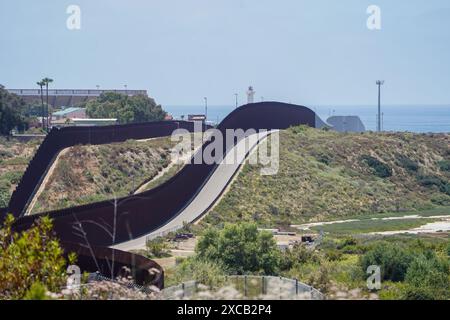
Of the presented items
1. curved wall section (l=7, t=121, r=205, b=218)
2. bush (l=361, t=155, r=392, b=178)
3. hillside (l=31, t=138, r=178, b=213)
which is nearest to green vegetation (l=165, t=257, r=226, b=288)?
curved wall section (l=7, t=121, r=205, b=218)

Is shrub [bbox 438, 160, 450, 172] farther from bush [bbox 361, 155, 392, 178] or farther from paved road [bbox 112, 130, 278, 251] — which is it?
paved road [bbox 112, 130, 278, 251]

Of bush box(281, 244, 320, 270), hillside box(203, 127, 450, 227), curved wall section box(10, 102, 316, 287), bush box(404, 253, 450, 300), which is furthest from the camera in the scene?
hillside box(203, 127, 450, 227)

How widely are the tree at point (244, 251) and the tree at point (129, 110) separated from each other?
260ft

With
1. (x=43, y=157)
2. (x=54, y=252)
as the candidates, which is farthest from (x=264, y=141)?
(x=54, y=252)

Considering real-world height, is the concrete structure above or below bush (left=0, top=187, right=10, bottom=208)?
above

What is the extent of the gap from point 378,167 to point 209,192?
84.3ft

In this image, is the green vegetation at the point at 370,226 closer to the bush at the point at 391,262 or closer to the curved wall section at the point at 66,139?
the curved wall section at the point at 66,139

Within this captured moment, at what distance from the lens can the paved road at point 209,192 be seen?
155 feet

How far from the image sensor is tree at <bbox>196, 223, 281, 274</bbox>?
109ft

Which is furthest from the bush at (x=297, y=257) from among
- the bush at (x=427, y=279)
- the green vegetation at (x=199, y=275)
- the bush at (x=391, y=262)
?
the bush at (x=427, y=279)

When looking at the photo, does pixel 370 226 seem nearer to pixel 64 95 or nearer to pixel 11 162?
pixel 11 162

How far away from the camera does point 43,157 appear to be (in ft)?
195

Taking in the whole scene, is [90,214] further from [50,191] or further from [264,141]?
[264,141]

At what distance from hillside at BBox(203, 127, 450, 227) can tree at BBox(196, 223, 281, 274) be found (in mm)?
19003
